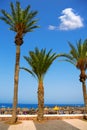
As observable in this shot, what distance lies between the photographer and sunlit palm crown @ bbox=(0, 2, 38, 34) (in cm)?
2252

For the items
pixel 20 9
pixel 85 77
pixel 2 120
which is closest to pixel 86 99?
pixel 85 77

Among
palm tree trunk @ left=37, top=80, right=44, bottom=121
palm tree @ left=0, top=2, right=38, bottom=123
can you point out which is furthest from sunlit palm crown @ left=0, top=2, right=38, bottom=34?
palm tree trunk @ left=37, top=80, right=44, bottom=121

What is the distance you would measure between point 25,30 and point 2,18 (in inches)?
84.8

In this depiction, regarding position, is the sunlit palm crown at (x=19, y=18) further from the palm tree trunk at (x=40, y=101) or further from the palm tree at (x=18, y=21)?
the palm tree trunk at (x=40, y=101)

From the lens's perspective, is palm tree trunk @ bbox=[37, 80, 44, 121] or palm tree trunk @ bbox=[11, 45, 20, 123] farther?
palm tree trunk @ bbox=[37, 80, 44, 121]

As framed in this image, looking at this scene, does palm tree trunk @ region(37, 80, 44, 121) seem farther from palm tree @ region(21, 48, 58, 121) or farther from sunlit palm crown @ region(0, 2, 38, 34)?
sunlit palm crown @ region(0, 2, 38, 34)

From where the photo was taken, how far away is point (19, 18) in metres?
22.5

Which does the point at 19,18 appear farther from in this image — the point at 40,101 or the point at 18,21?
the point at 40,101

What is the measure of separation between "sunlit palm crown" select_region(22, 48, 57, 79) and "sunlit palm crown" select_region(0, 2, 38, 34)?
7.40 feet

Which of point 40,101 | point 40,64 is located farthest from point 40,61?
point 40,101

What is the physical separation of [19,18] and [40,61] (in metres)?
4.05

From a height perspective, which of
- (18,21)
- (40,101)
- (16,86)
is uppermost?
(18,21)

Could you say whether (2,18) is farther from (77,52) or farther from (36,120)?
(36,120)

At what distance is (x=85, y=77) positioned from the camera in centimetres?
2481
